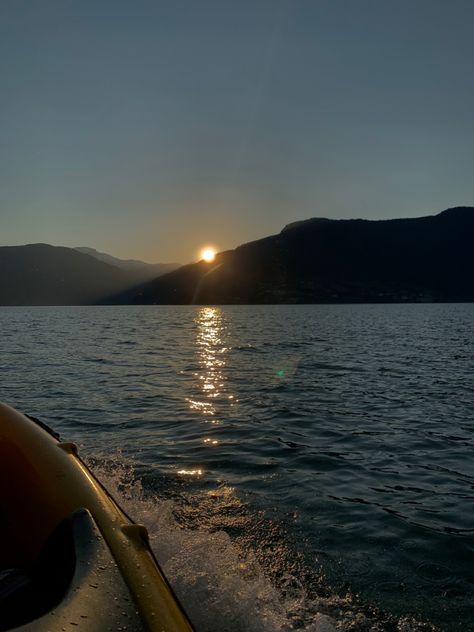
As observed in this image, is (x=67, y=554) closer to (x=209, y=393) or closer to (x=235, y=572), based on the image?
(x=235, y=572)

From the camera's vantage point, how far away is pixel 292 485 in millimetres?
8242

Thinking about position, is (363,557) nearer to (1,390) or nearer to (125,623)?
(125,623)

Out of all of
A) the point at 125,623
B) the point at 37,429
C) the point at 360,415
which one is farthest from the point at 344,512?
the point at 360,415

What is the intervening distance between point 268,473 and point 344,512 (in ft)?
6.44

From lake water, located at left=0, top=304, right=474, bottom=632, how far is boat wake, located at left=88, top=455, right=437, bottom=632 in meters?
0.02

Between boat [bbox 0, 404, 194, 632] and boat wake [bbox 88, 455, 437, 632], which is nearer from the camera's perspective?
boat [bbox 0, 404, 194, 632]

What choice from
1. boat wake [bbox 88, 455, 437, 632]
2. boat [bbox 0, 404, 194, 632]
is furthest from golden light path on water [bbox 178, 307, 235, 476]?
boat [bbox 0, 404, 194, 632]

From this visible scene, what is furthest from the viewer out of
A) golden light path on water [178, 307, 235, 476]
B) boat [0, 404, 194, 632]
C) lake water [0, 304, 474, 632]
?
golden light path on water [178, 307, 235, 476]

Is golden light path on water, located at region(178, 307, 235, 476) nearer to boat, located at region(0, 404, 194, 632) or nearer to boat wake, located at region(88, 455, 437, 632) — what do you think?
boat wake, located at region(88, 455, 437, 632)

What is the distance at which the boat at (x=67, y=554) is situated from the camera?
2.61 metres

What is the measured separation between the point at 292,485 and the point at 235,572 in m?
3.00

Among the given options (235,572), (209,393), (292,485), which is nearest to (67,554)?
(235,572)

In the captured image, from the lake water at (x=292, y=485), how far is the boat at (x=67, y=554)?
5.19 feet

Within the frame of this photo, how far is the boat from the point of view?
2612mm
